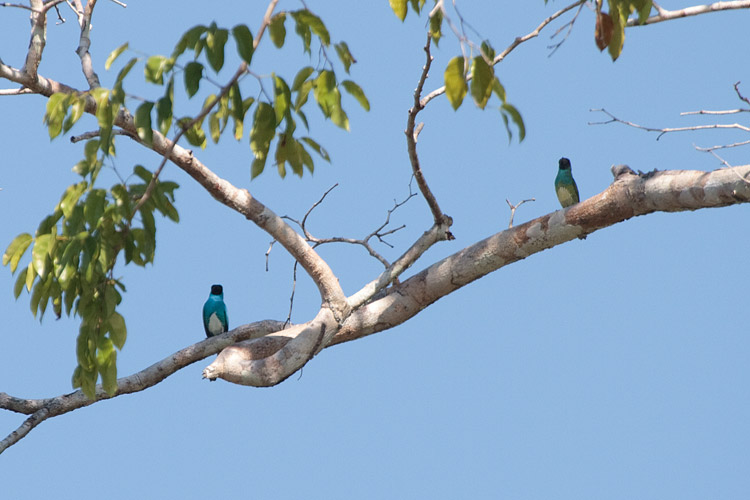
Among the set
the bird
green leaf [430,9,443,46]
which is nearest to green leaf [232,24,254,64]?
green leaf [430,9,443,46]

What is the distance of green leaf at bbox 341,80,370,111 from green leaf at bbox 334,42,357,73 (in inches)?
2.3

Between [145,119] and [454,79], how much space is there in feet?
3.30

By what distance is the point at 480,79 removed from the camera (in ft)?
7.92

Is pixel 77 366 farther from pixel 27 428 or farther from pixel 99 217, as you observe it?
pixel 27 428

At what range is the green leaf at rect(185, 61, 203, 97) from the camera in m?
2.66

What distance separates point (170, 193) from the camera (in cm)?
319

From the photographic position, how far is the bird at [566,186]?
20.4ft

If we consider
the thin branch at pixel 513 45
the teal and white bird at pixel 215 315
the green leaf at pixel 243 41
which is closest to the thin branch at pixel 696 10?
the thin branch at pixel 513 45

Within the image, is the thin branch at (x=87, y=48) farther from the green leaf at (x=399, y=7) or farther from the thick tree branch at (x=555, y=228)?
the green leaf at (x=399, y=7)

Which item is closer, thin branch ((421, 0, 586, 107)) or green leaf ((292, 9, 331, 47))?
green leaf ((292, 9, 331, 47))

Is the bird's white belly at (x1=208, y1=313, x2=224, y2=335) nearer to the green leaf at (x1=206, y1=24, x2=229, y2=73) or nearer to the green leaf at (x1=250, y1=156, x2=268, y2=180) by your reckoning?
the green leaf at (x1=250, y1=156, x2=268, y2=180)

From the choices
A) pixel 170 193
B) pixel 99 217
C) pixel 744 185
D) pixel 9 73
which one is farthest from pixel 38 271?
pixel 744 185

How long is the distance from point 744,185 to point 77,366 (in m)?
2.84

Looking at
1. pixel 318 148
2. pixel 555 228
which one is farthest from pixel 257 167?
pixel 555 228
